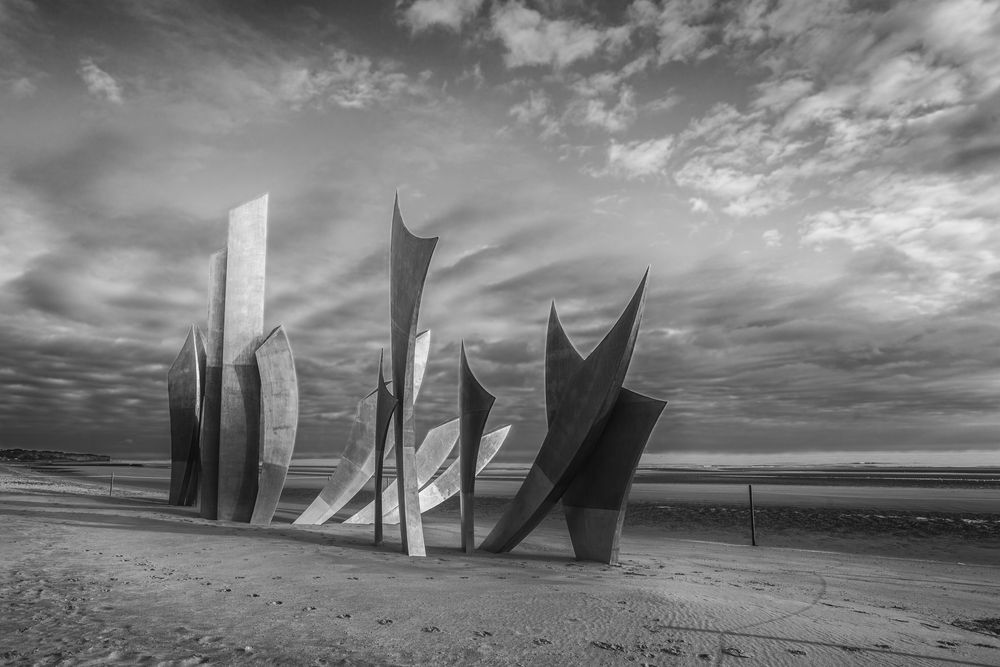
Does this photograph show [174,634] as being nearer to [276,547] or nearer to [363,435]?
[276,547]

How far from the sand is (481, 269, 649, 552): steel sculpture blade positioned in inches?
29.1

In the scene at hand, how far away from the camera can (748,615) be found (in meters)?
6.35

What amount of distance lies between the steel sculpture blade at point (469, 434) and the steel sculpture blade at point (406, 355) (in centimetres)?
82

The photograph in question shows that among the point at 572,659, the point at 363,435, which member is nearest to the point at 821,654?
the point at 572,659

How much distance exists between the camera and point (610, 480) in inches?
395

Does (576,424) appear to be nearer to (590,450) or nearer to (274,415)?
(590,450)

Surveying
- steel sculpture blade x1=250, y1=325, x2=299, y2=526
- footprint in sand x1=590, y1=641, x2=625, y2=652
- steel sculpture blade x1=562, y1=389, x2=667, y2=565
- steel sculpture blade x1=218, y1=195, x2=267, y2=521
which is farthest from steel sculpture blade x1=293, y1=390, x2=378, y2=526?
footprint in sand x1=590, y1=641, x2=625, y2=652

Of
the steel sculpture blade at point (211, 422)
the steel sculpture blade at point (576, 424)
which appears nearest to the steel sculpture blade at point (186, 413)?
the steel sculpture blade at point (211, 422)

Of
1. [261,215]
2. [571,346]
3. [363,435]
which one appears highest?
[261,215]

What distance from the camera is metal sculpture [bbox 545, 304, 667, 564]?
9.73m

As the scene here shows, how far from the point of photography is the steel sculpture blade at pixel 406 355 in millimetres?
10219

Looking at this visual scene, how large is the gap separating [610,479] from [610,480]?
0.05 ft

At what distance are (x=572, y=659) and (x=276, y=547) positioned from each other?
677 cm

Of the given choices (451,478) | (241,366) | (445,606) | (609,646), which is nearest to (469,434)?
(445,606)
